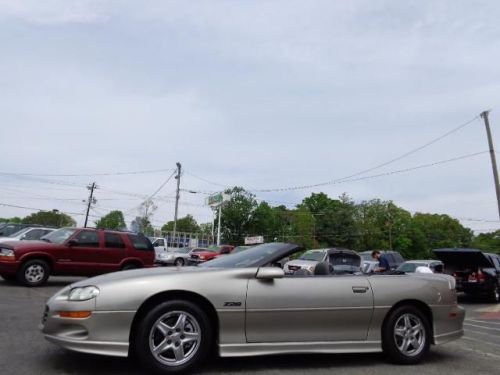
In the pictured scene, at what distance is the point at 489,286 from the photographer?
1567 centimetres

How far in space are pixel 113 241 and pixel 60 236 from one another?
1.42 m

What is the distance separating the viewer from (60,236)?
13062mm

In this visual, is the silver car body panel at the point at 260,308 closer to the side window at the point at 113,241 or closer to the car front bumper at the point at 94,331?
the car front bumper at the point at 94,331

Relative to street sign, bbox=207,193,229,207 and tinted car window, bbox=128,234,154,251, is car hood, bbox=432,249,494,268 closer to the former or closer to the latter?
tinted car window, bbox=128,234,154,251

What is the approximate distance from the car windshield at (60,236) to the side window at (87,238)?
0.27 meters

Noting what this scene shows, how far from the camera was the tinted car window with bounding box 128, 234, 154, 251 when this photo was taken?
14.2 m

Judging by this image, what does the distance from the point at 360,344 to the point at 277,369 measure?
3.19 feet

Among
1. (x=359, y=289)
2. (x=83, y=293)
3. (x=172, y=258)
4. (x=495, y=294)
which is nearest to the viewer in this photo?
(x=83, y=293)

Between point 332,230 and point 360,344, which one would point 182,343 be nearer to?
point 360,344

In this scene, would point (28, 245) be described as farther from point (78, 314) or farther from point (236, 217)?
point (236, 217)

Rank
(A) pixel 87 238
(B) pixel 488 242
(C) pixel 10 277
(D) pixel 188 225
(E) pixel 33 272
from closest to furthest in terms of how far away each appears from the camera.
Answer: (E) pixel 33 272, (C) pixel 10 277, (A) pixel 87 238, (B) pixel 488 242, (D) pixel 188 225

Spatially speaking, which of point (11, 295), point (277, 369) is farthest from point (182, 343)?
point (11, 295)

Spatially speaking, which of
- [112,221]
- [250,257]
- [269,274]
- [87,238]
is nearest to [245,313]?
[269,274]

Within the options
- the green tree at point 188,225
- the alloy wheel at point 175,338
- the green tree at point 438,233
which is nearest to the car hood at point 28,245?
the alloy wheel at point 175,338
